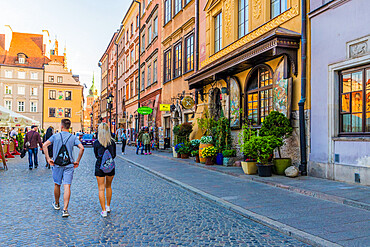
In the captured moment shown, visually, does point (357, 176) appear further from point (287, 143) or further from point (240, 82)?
point (240, 82)

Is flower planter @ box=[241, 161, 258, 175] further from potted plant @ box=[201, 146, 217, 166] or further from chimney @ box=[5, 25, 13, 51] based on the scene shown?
chimney @ box=[5, 25, 13, 51]

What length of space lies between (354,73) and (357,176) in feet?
8.97

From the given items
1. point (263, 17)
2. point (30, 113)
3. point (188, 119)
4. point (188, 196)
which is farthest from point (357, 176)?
point (30, 113)

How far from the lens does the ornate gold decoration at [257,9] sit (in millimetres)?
13414

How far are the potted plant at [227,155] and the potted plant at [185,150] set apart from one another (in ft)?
13.3

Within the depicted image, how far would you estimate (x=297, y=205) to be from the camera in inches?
275

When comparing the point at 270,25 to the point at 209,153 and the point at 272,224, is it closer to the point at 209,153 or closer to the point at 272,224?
the point at 209,153

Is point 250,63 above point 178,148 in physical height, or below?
above

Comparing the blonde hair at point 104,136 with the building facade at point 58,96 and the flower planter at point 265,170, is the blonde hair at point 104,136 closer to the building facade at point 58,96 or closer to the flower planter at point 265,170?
the flower planter at point 265,170

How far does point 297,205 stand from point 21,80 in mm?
69170

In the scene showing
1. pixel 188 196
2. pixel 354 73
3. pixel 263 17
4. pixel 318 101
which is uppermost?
pixel 263 17

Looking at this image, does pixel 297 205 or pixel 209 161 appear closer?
pixel 297 205

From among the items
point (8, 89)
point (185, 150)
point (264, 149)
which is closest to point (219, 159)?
point (185, 150)

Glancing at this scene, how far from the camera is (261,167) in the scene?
1063 cm
